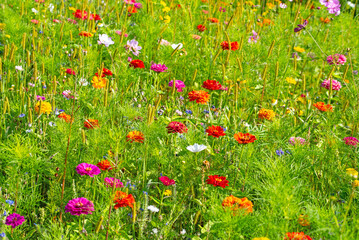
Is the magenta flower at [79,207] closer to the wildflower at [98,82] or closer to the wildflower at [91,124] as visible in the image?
the wildflower at [91,124]

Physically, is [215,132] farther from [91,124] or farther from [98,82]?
[98,82]

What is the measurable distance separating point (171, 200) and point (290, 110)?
92 centimetres

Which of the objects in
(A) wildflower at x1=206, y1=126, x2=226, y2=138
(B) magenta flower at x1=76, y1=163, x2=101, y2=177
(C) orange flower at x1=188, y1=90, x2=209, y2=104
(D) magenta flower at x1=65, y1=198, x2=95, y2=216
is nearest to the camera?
(D) magenta flower at x1=65, y1=198, x2=95, y2=216

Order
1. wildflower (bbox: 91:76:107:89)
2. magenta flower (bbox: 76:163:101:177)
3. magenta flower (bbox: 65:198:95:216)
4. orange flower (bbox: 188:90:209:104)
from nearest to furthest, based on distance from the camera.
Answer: magenta flower (bbox: 65:198:95:216) → magenta flower (bbox: 76:163:101:177) → orange flower (bbox: 188:90:209:104) → wildflower (bbox: 91:76:107:89)

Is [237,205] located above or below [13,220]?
above

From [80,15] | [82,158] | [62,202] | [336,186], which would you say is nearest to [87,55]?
[80,15]

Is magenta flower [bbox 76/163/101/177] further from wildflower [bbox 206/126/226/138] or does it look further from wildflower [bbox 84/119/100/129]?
wildflower [bbox 206/126/226/138]

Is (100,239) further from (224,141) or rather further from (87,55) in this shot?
(87,55)

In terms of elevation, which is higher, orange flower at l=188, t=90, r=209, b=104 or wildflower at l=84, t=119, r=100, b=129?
orange flower at l=188, t=90, r=209, b=104

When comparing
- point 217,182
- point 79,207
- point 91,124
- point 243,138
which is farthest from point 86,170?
point 243,138

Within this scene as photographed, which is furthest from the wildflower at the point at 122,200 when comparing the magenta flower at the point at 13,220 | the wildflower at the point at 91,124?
the wildflower at the point at 91,124

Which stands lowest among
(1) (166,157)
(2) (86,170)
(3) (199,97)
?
(1) (166,157)

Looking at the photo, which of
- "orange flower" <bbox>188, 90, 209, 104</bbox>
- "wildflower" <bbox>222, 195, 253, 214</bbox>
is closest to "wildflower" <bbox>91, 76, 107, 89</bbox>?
"orange flower" <bbox>188, 90, 209, 104</bbox>

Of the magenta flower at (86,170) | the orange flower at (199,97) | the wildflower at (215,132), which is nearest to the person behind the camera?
the magenta flower at (86,170)
